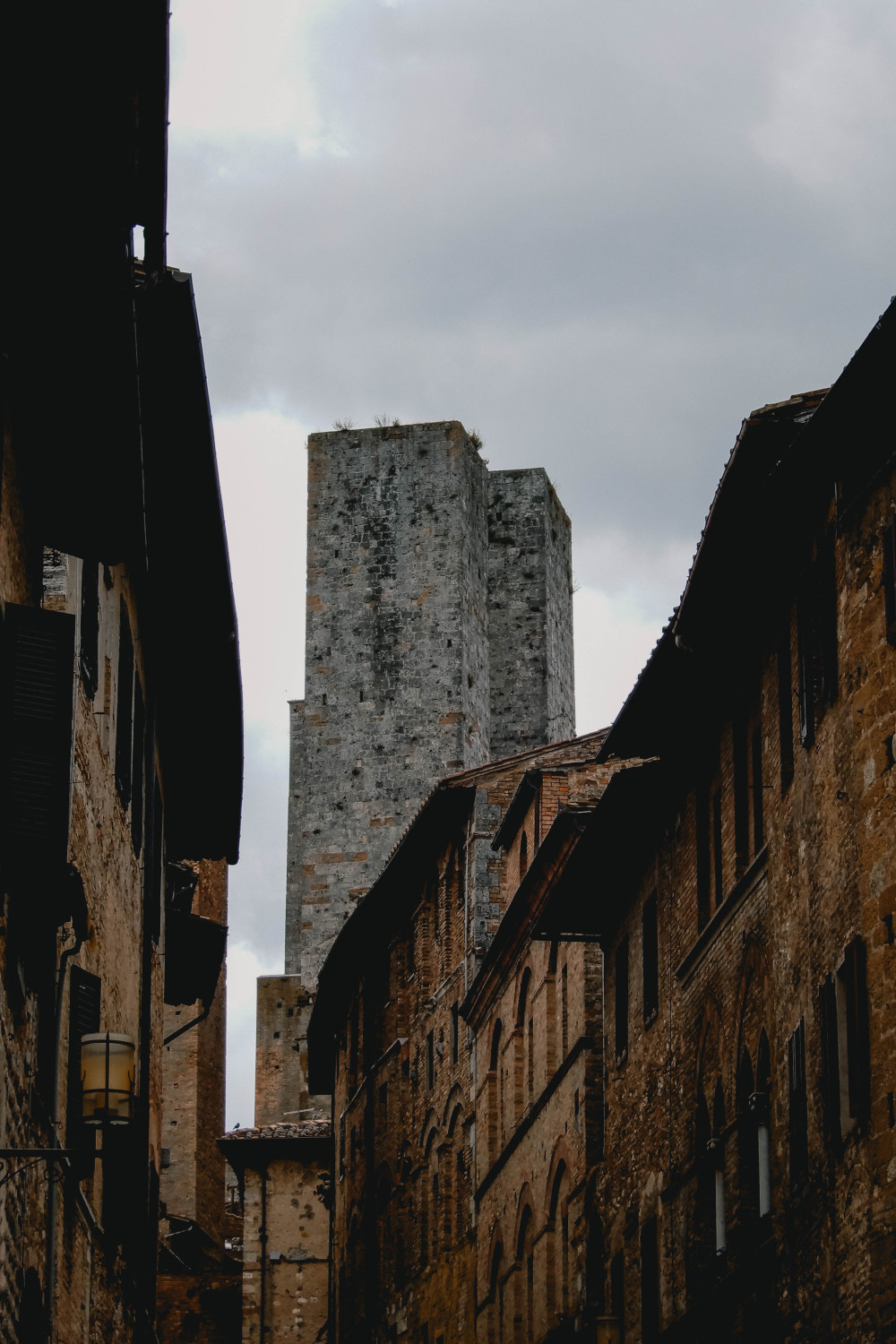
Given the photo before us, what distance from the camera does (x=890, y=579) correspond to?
1420 cm

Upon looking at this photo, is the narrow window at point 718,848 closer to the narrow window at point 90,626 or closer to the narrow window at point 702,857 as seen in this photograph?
the narrow window at point 702,857

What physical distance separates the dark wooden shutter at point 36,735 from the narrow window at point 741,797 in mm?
8517

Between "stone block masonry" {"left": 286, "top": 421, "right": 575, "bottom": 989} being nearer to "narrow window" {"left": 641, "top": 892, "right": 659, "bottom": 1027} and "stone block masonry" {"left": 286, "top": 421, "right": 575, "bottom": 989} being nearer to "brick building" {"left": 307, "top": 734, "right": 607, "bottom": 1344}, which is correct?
"brick building" {"left": 307, "top": 734, "right": 607, "bottom": 1344}

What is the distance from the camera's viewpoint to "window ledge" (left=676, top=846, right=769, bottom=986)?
17.6m

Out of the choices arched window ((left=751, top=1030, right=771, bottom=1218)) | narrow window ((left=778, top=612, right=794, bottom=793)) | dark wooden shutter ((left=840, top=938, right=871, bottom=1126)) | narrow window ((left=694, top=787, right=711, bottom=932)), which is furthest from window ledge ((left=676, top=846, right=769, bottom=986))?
dark wooden shutter ((left=840, top=938, right=871, bottom=1126))

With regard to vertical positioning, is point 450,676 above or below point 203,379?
above

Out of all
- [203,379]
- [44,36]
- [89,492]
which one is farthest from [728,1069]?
[44,36]

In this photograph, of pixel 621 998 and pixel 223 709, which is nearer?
pixel 223 709

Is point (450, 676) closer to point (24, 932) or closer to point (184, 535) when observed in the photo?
point (184, 535)

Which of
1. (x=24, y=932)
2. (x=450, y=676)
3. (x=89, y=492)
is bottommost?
(x=24, y=932)

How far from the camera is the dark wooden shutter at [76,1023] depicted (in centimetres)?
1377

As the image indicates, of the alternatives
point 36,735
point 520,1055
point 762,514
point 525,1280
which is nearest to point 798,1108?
point 762,514

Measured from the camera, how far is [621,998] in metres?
24.1

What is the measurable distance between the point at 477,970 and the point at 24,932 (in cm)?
2235
